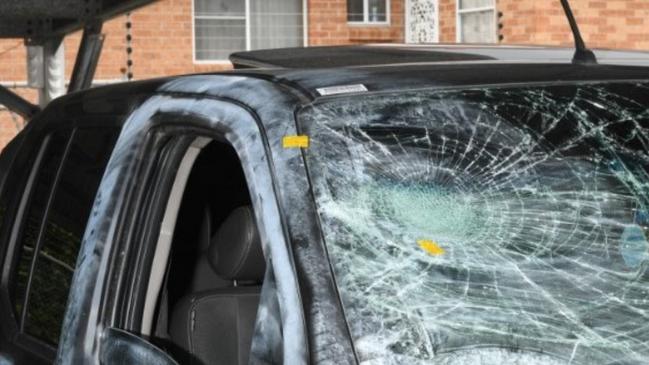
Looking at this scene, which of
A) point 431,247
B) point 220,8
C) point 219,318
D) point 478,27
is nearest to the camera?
point 431,247

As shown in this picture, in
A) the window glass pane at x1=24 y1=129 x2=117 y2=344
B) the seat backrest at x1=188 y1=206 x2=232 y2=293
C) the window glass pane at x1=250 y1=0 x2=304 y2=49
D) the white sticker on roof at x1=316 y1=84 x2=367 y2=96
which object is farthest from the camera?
the window glass pane at x1=250 y1=0 x2=304 y2=49

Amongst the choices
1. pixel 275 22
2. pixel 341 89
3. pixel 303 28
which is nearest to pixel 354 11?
pixel 303 28

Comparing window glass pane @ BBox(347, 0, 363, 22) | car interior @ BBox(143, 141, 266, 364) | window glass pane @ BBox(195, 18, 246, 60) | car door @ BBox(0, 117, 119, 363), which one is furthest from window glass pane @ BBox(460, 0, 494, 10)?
car interior @ BBox(143, 141, 266, 364)

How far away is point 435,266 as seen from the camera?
240 cm

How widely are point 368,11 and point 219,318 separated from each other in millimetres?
17979

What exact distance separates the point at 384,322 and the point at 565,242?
436mm

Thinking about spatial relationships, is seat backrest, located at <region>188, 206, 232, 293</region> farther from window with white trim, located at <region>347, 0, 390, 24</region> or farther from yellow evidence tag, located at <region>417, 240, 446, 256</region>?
window with white trim, located at <region>347, 0, 390, 24</region>

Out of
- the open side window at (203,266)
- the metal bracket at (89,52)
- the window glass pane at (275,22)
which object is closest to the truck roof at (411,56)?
the open side window at (203,266)

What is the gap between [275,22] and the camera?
68.7 ft

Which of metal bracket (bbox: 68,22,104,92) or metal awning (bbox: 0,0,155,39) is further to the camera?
metal bracket (bbox: 68,22,104,92)

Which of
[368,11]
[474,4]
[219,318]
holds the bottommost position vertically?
[219,318]

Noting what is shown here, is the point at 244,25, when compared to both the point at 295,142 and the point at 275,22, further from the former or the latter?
the point at 295,142

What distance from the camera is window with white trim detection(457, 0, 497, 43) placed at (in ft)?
60.3

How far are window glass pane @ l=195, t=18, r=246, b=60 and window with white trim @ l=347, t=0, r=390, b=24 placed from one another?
1.58 meters
